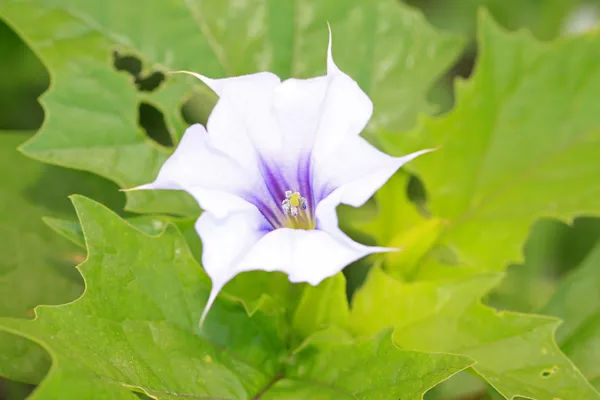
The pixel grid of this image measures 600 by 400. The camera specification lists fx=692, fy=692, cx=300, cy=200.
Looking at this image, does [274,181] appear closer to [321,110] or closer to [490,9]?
[321,110]

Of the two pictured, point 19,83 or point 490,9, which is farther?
point 490,9

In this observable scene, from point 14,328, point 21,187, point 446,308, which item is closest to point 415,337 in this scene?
point 446,308

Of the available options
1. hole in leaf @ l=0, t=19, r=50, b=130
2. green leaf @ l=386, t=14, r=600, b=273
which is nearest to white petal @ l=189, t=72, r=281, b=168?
green leaf @ l=386, t=14, r=600, b=273

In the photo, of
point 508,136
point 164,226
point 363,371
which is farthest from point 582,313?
point 164,226

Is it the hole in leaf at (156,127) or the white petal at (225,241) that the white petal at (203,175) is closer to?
the white petal at (225,241)

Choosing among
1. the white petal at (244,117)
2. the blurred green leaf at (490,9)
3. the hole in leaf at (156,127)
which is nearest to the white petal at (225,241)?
the white petal at (244,117)
